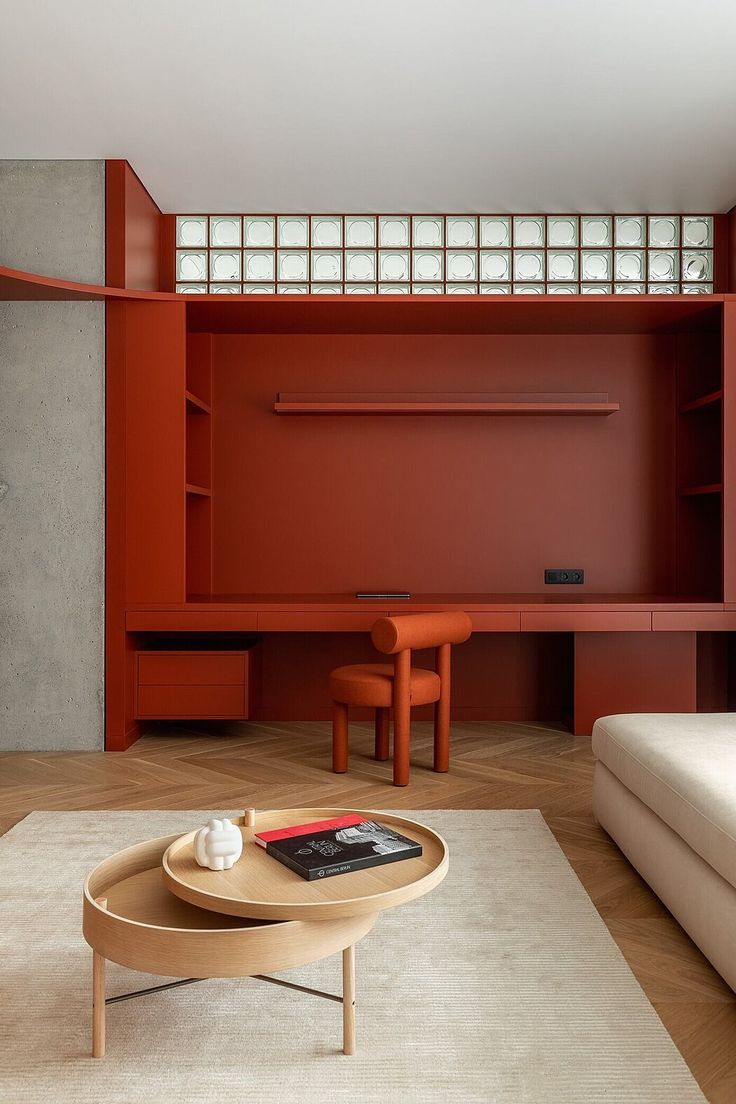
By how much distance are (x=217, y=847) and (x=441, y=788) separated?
2.02 m

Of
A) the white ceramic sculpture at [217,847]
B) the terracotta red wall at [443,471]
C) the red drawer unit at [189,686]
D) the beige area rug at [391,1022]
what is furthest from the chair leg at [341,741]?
the white ceramic sculpture at [217,847]

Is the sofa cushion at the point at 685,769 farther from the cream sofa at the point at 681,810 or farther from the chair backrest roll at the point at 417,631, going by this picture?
the chair backrest roll at the point at 417,631

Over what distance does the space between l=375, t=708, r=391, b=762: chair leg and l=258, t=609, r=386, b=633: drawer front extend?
478mm

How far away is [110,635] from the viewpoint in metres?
4.44

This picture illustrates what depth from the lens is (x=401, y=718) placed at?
12.5 feet

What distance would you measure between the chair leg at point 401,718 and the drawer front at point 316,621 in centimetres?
67

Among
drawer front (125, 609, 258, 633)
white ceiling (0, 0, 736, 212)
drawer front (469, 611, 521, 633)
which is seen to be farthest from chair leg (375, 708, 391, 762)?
white ceiling (0, 0, 736, 212)

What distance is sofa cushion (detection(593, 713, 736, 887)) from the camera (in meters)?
2.10

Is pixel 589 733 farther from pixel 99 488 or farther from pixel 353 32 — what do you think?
pixel 353 32

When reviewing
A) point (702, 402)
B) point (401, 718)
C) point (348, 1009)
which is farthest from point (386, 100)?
point (348, 1009)

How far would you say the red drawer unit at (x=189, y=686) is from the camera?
454cm

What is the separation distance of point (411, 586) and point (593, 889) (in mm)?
2670

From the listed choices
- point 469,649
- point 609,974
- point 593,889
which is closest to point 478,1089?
point 609,974

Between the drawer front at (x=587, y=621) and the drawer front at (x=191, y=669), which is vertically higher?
the drawer front at (x=587, y=621)
